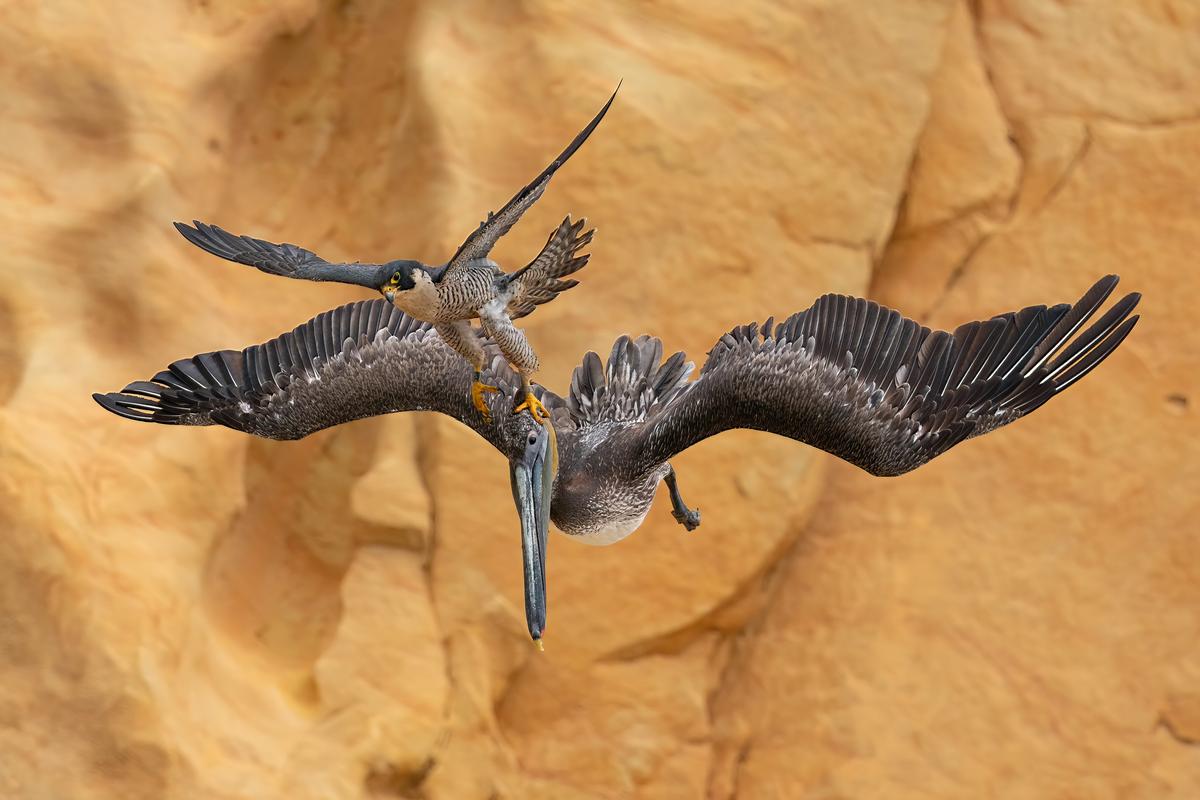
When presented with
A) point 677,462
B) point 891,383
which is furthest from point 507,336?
point 677,462

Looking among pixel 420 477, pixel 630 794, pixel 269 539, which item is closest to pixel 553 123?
pixel 420 477

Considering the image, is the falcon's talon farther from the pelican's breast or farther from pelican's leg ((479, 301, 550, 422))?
pelican's leg ((479, 301, 550, 422))

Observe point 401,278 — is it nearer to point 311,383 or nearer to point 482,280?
point 482,280

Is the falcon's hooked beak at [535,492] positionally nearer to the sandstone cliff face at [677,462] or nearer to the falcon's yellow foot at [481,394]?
the falcon's yellow foot at [481,394]

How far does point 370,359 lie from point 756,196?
9.86 ft

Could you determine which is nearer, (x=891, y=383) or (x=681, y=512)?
(x=891, y=383)

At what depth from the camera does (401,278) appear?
163 inches

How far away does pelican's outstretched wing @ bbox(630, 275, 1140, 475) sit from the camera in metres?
5.24

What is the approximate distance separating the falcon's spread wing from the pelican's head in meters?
0.36

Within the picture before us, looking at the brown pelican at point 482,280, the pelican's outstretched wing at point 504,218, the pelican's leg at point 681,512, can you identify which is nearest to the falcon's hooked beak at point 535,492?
the brown pelican at point 482,280

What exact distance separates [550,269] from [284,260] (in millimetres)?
963

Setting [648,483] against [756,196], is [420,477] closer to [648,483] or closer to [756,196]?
[756,196]

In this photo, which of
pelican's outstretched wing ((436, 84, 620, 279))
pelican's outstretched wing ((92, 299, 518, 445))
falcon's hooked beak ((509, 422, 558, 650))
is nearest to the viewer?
pelican's outstretched wing ((436, 84, 620, 279))

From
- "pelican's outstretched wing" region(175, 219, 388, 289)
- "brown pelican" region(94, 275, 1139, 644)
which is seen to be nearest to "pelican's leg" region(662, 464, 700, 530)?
"brown pelican" region(94, 275, 1139, 644)
